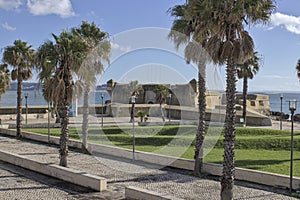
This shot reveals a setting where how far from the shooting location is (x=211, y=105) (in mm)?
48156

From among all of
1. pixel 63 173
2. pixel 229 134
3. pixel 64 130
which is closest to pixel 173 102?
pixel 64 130

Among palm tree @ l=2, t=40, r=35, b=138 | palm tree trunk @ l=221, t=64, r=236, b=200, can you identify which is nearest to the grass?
palm tree trunk @ l=221, t=64, r=236, b=200

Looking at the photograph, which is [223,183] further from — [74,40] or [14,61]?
[14,61]

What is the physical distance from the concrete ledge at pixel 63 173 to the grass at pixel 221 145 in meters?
6.51

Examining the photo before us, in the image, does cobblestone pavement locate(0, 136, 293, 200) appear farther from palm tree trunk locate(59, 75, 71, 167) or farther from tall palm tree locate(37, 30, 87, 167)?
tall palm tree locate(37, 30, 87, 167)

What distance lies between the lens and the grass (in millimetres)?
16594

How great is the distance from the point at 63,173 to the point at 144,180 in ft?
10.8

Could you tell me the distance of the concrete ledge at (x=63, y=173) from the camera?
13.2m

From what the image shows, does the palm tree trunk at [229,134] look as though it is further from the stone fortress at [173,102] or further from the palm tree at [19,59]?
the stone fortress at [173,102]

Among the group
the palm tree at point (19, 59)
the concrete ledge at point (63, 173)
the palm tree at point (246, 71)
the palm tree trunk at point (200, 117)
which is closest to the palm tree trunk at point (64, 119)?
the concrete ledge at point (63, 173)

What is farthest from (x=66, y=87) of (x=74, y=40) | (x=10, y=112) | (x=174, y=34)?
(x=10, y=112)

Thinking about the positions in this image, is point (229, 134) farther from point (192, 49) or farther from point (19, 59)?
point (19, 59)

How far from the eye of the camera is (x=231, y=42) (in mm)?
10492

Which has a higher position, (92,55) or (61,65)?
(92,55)
